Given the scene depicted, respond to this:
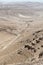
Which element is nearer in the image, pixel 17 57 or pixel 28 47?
pixel 17 57

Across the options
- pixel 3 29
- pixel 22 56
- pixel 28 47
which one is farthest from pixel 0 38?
pixel 22 56

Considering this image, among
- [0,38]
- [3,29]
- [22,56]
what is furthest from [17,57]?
[3,29]

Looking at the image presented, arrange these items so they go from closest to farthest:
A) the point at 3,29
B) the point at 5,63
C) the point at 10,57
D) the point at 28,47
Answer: the point at 5,63 → the point at 10,57 → the point at 28,47 → the point at 3,29

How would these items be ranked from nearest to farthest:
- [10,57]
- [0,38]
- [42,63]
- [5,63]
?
[42,63] < [5,63] < [10,57] < [0,38]

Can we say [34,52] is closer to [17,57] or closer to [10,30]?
[17,57]

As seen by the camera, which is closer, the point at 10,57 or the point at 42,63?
the point at 42,63

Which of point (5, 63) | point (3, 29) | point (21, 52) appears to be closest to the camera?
point (5, 63)

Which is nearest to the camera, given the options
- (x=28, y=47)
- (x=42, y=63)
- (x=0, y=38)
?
(x=42, y=63)

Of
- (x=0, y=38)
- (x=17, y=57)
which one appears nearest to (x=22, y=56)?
(x=17, y=57)

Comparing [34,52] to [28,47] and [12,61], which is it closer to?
[28,47]
